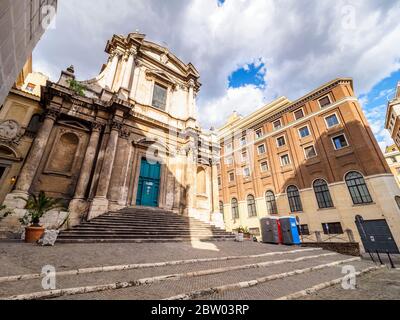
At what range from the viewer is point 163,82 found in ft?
51.2

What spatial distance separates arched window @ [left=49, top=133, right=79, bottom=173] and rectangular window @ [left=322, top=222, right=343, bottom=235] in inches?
876

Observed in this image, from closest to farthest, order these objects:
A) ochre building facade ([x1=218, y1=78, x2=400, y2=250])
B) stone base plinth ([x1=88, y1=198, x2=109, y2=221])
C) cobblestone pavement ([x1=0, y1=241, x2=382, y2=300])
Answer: cobblestone pavement ([x1=0, y1=241, x2=382, y2=300]) < stone base plinth ([x1=88, y1=198, x2=109, y2=221]) < ochre building facade ([x1=218, y1=78, x2=400, y2=250])

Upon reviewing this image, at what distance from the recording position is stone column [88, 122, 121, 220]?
848 centimetres

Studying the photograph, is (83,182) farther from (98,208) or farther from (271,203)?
(271,203)

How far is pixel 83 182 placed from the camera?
8.98m

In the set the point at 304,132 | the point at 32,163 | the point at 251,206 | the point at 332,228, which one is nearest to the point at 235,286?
the point at 32,163

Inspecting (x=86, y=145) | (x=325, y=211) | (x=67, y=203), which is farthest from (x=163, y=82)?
(x=325, y=211)

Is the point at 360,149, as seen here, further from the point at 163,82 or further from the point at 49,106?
the point at 49,106

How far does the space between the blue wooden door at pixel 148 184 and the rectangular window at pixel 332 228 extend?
56.8ft

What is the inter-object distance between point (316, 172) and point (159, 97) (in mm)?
18497

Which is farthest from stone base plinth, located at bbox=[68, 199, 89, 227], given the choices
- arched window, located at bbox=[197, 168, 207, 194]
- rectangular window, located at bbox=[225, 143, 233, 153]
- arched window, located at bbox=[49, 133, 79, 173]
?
rectangular window, located at bbox=[225, 143, 233, 153]

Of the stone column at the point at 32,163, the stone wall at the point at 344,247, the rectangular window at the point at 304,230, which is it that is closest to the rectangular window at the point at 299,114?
the rectangular window at the point at 304,230

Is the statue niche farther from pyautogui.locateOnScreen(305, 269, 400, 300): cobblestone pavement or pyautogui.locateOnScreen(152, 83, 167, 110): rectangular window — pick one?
pyautogui.locateOnScreen(305, 269, 400, 300): cobblestone pavement
